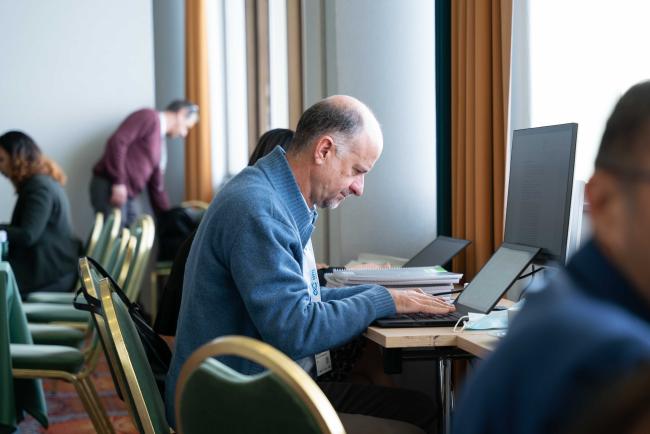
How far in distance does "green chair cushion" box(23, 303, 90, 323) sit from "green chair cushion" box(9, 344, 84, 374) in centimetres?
88

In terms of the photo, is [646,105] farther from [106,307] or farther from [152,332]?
[152,332]

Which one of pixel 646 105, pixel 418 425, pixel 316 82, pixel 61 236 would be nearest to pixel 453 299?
pixel 418 425

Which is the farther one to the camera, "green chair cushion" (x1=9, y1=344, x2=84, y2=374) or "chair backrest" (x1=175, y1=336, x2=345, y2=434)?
"green chair cushion" (x1=9, y1=344, x2=84, y2=374)

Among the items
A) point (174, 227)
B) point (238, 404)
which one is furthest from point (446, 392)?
point (174, 227)

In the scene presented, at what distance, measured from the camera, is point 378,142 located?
2.19m

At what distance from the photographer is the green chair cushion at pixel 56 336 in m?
3.43

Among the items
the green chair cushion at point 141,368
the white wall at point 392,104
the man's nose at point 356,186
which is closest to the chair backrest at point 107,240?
the white wall at point 392,104

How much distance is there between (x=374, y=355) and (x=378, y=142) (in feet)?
3.01

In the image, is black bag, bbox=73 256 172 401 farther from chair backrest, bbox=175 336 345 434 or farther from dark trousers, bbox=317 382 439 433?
chair backrest, bbox=175 336 345 434

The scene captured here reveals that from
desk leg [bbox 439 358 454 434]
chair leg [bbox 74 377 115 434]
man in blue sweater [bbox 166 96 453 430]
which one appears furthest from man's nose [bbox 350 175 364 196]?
chair leg [bbox 74 377 115 434]

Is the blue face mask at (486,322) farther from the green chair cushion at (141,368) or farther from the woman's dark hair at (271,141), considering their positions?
the woman's dark hair at (271,141)

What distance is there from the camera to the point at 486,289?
207cm

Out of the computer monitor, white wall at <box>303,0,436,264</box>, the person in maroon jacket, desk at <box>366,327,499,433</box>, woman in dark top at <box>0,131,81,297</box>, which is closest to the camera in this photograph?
desk at <box>366,327,499,433</box>

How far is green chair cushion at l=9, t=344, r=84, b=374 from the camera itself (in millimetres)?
2828
